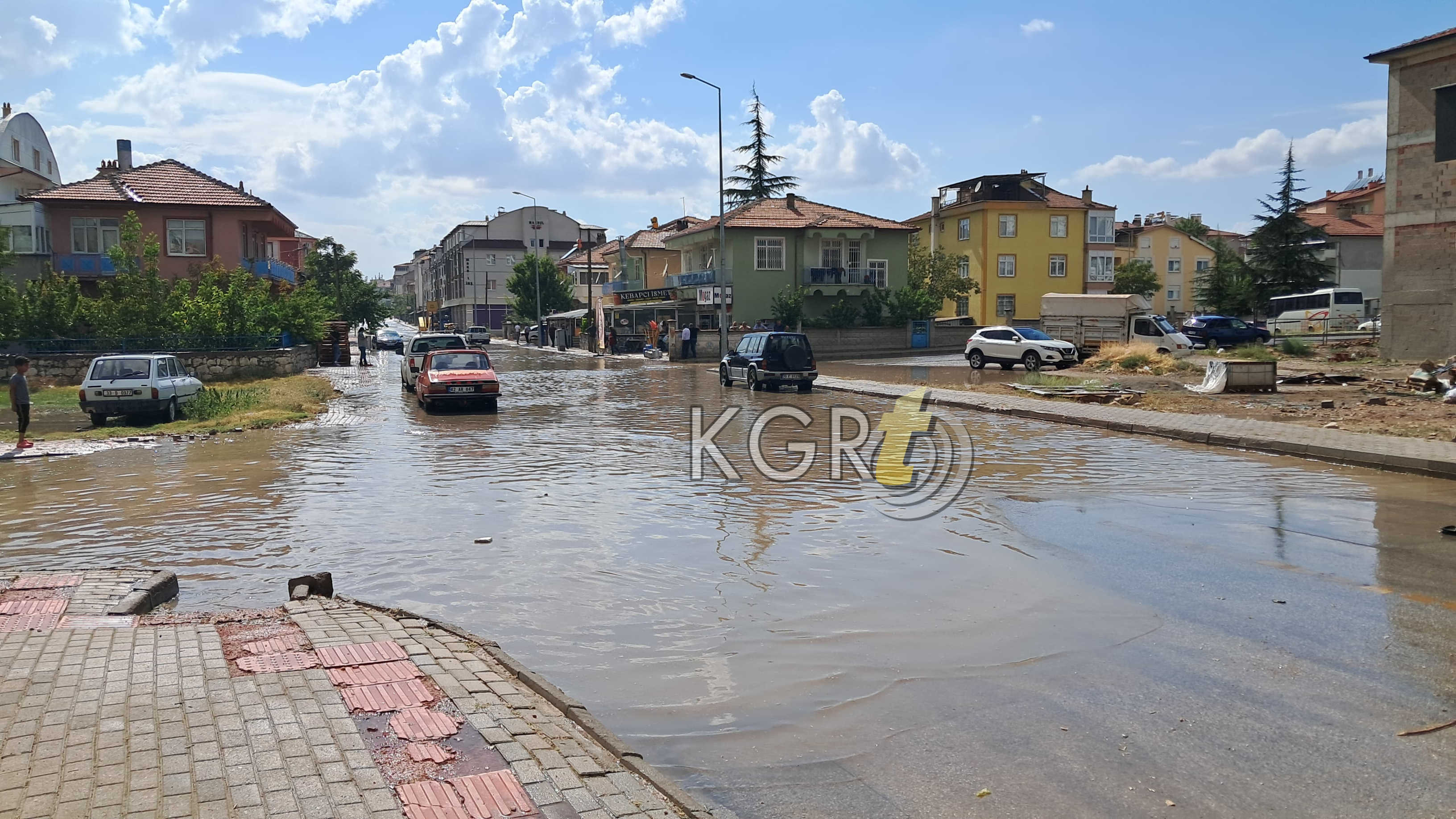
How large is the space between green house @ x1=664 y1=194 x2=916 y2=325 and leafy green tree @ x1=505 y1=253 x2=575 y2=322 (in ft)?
107

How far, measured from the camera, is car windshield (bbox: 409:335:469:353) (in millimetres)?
32594

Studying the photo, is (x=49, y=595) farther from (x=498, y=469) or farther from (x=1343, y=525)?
(x=1343, y=525)

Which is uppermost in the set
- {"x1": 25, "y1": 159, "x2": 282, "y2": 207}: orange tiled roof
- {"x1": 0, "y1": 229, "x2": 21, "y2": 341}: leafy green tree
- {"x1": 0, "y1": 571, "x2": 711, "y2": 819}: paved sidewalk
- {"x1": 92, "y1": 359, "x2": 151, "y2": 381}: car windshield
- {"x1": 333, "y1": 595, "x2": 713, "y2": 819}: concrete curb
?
{"x1": 25, "y1": 159, "x2": 282, "y2": 207}: orange tiled roof

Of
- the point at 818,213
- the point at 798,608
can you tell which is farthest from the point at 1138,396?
the point at 818,213

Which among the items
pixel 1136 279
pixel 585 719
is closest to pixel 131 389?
pixel 585 719

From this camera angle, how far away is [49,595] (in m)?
7.19

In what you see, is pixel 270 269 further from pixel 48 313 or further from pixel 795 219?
pixel 795 219

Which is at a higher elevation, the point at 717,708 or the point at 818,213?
the point at 818,213

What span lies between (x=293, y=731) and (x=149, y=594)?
3402 millimetres

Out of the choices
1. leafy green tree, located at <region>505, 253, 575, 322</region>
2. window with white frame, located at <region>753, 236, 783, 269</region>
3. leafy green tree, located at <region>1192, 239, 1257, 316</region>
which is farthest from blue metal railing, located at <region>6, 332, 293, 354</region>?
leafy green tree, located at <region>1192, 239, 1257, 316</region>

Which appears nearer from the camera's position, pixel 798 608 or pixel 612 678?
pixel 612 678

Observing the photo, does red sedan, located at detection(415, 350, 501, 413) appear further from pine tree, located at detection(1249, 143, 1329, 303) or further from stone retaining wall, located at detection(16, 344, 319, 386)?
pine tree, located at detection(1249, 143, 1329, 303)

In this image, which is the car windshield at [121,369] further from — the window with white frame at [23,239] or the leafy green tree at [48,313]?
the window with white frame at [23,239]

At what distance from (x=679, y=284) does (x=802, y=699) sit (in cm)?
5808
